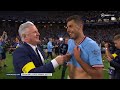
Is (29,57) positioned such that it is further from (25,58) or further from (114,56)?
(114,56)

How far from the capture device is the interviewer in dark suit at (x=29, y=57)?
249cm

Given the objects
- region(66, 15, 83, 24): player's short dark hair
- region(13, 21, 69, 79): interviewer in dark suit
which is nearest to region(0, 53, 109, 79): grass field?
region(13, 21, 69, 79): interviewer in dark suit

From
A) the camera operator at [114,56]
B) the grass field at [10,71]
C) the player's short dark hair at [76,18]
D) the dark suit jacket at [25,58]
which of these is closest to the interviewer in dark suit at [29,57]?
the dark suit jacket at [25,58]

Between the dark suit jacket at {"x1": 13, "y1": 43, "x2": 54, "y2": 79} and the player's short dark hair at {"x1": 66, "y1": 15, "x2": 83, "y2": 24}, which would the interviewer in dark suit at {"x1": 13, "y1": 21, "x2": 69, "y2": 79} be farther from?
the player's short dark hair at {"x1": 66, "y1": 15, "x2": 83, "y2": 24}

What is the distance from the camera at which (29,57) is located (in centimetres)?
251

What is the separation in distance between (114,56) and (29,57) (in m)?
1.19

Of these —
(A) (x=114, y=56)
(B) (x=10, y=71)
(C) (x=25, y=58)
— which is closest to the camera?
(C) (x=25, y=58)

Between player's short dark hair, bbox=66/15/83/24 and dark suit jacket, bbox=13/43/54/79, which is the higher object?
player's short dark hair, bbox=66/15/83/24

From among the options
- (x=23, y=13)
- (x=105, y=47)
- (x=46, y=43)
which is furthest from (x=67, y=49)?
(x=23, y=13)

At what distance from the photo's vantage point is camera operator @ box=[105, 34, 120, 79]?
2.91 metres

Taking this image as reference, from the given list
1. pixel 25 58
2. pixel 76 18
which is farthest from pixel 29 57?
pixel 76 18

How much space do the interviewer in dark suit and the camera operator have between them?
0.65 meters

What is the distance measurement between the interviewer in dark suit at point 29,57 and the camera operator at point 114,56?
2.13 feet

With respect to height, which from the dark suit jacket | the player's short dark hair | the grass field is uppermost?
the player's short dark hair
